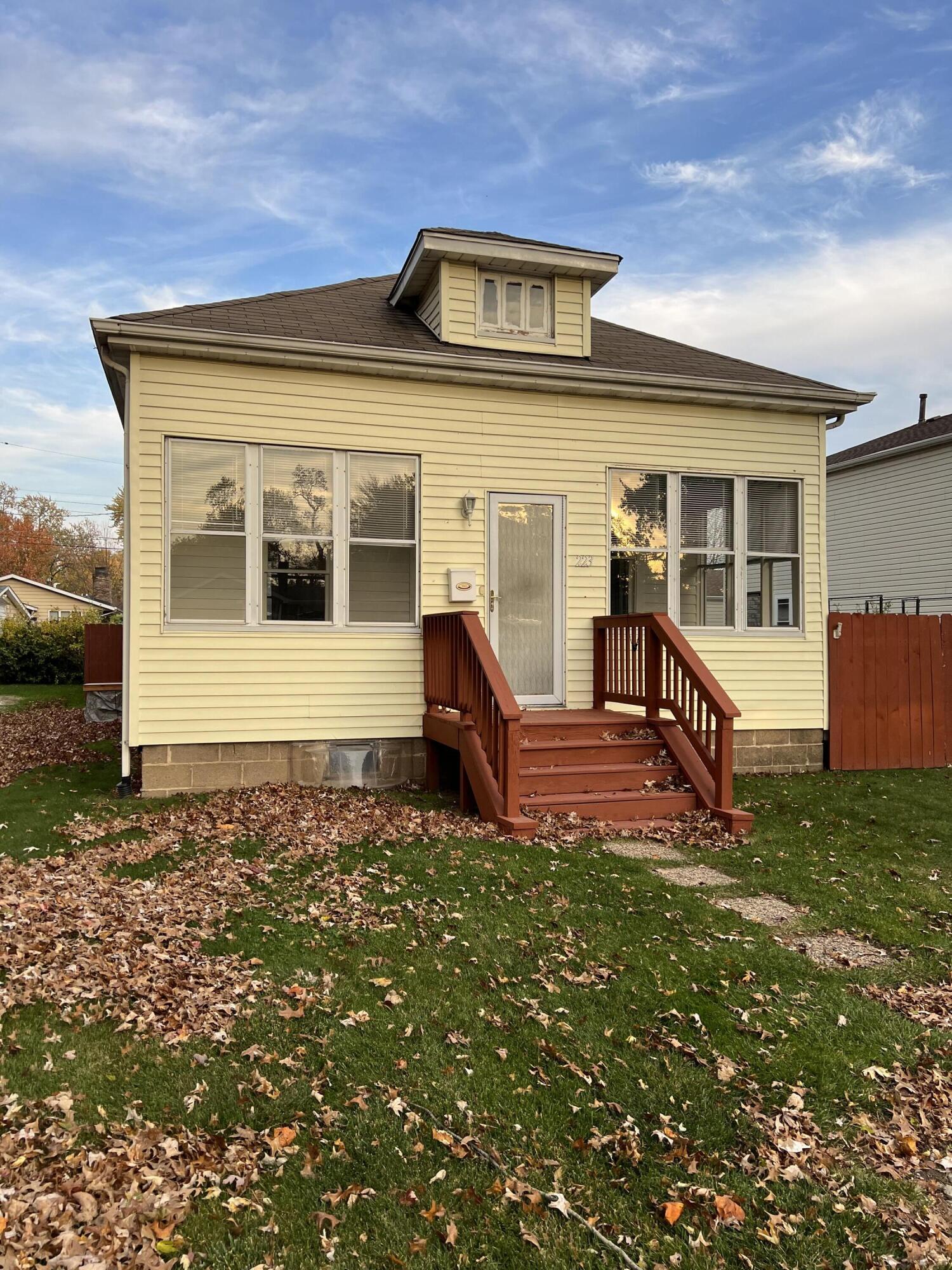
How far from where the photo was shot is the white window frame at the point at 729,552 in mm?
8781

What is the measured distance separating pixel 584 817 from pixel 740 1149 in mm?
3902

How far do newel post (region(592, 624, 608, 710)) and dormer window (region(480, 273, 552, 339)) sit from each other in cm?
336

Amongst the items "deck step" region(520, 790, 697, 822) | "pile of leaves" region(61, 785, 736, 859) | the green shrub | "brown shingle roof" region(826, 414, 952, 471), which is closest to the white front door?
"deck step" region(520, 790, 697, 822)

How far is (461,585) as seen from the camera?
8211mm

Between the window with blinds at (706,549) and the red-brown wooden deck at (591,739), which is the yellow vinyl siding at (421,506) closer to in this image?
the window with blinds at (706,549)

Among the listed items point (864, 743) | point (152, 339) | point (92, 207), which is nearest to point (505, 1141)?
point (152, 339)

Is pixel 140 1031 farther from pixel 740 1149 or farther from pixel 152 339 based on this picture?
pixel 152 339

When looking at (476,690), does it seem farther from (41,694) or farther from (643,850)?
(41,694)

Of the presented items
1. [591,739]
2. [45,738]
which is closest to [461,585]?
[591,739]

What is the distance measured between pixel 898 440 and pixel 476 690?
16.1m

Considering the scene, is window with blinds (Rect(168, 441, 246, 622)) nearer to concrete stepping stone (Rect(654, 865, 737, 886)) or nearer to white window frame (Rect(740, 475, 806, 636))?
concrete stepping stone (Rect(654, 865, 737, 886))

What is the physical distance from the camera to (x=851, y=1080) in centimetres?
294

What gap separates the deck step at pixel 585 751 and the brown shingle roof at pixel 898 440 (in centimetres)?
1225

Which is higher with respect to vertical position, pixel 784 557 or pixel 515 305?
pixel 515 305
